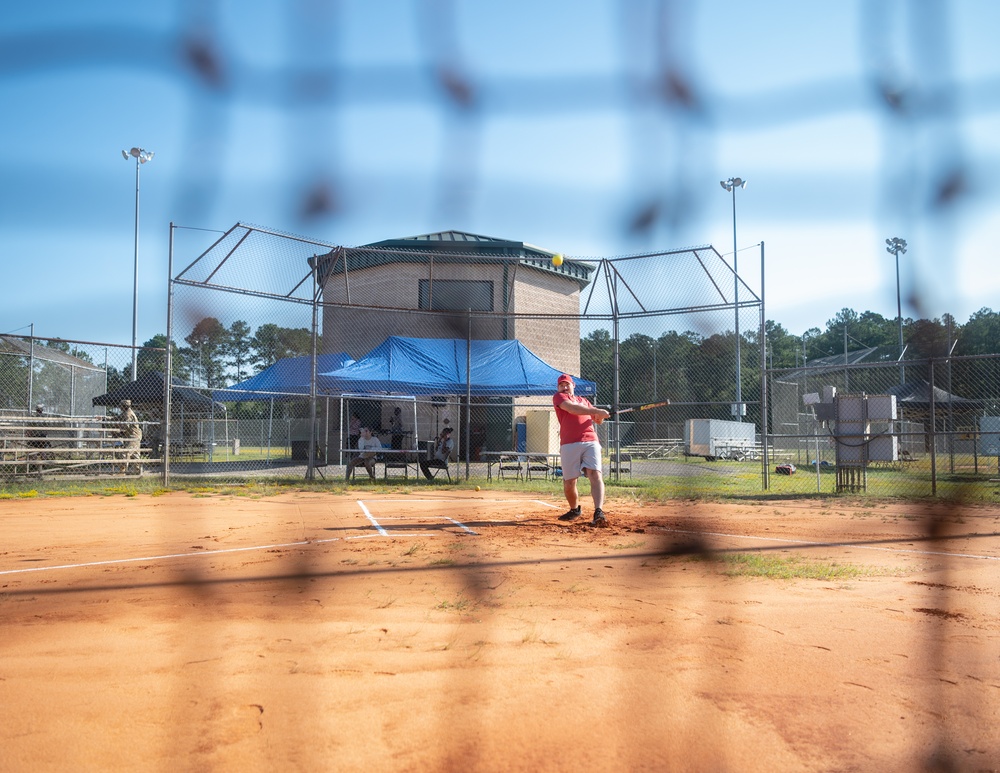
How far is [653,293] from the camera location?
40.1 ft

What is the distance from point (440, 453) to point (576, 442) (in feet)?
21.6

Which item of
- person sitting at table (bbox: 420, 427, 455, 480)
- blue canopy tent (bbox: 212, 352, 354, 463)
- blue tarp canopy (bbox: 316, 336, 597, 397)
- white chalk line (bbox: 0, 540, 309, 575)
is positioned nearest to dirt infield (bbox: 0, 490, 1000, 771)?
white chalk line (bbox: 0, 540, 309, 575)

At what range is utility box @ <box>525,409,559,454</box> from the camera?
52.6 feet

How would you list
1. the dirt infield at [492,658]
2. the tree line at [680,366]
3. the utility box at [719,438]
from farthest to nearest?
1. the utility box at [719,438]
2. the tree line at [680,366]
3. the dirt infield at [492,658]

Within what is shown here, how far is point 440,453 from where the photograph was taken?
13.6 metres

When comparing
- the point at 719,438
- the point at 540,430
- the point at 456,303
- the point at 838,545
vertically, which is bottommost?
the point at 838,545

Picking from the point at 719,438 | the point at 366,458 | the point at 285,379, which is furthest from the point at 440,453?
the point at 719,438

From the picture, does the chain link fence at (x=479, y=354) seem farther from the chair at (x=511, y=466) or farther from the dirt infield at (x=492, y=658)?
the dirt infield at (x=492, y=658)

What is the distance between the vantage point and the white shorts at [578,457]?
7094 millimetres

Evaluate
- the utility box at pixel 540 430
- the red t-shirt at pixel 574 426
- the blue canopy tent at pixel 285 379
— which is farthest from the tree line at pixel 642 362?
the red t-shirt at pixel 574 426

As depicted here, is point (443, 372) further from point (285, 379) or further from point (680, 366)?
point (680, 366)

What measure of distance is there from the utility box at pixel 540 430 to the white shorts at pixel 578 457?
8.59 metres

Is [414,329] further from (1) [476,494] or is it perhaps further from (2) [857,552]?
(2) [857,552]

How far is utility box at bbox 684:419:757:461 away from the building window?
400 inches
